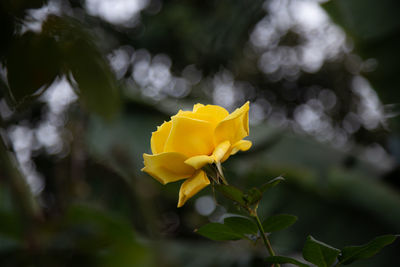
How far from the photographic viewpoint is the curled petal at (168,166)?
0.81 ft

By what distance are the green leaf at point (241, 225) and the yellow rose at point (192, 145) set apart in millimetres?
28

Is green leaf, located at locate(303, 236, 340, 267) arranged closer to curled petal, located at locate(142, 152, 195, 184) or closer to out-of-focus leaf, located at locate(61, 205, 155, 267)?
curled petal, located at locate(142, 152, 195, 184)

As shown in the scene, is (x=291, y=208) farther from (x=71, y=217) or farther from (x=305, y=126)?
(x=305, y=126)

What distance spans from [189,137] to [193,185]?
0.03 m

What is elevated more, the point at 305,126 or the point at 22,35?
the point at 305,126

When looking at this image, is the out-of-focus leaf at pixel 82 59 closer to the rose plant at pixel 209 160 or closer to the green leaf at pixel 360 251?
the rose plant at pixel 209 160

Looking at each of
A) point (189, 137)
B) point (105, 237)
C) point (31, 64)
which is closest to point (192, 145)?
point (189, 137)

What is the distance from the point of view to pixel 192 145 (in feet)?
0.85

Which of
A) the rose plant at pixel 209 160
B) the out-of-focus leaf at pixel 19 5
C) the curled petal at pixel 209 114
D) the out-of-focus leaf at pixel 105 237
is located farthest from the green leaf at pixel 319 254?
the out-of-focus leaf at pixel 105 237

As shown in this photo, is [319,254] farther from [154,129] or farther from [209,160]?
[154,129]

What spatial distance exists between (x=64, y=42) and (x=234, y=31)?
83 cm

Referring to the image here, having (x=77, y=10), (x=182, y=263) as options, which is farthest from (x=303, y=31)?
(x=77, y=10)

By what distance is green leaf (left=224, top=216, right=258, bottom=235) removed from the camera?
24 centimetres

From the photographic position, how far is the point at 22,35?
0.83ft
